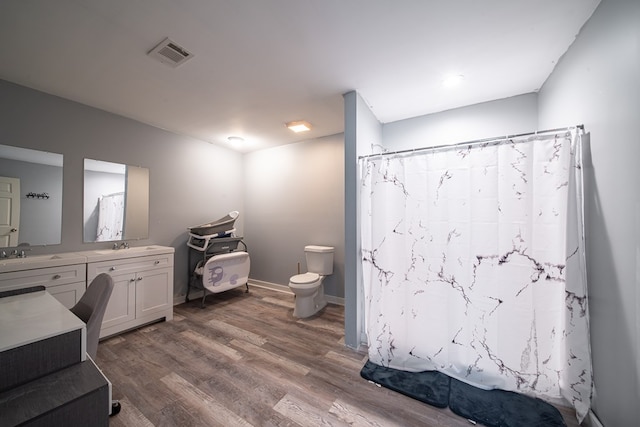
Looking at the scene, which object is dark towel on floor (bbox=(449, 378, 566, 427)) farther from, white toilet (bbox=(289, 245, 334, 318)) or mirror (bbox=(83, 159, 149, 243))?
mirror (bbox=(83, 159, 149, 243))

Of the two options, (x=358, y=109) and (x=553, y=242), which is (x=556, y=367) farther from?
(x=358, y=109)

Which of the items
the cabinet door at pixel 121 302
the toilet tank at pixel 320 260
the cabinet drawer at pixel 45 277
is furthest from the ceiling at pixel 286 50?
the cabinet door at pixel 121 302

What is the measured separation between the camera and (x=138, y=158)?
2.88 meters

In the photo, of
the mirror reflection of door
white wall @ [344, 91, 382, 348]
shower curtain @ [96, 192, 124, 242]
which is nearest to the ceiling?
white wall @ [344, 91, 382, 348]

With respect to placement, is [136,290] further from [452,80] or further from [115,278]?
[452,80]

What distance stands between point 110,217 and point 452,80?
3909 millimetres

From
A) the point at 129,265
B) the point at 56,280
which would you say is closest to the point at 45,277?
the point at 56,280

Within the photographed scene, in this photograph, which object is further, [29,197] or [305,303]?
[305,303]

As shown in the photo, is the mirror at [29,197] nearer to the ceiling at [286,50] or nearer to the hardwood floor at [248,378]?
the ceiling at [286,50]

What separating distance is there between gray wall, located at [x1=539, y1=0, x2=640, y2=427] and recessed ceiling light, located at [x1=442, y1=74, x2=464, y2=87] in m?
0.69

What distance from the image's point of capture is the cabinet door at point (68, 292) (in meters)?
1.95

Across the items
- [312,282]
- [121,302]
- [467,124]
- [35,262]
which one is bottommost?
[121,302]

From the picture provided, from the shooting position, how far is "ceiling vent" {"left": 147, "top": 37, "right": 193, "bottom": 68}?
1.61 metres

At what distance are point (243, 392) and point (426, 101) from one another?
303 cm
